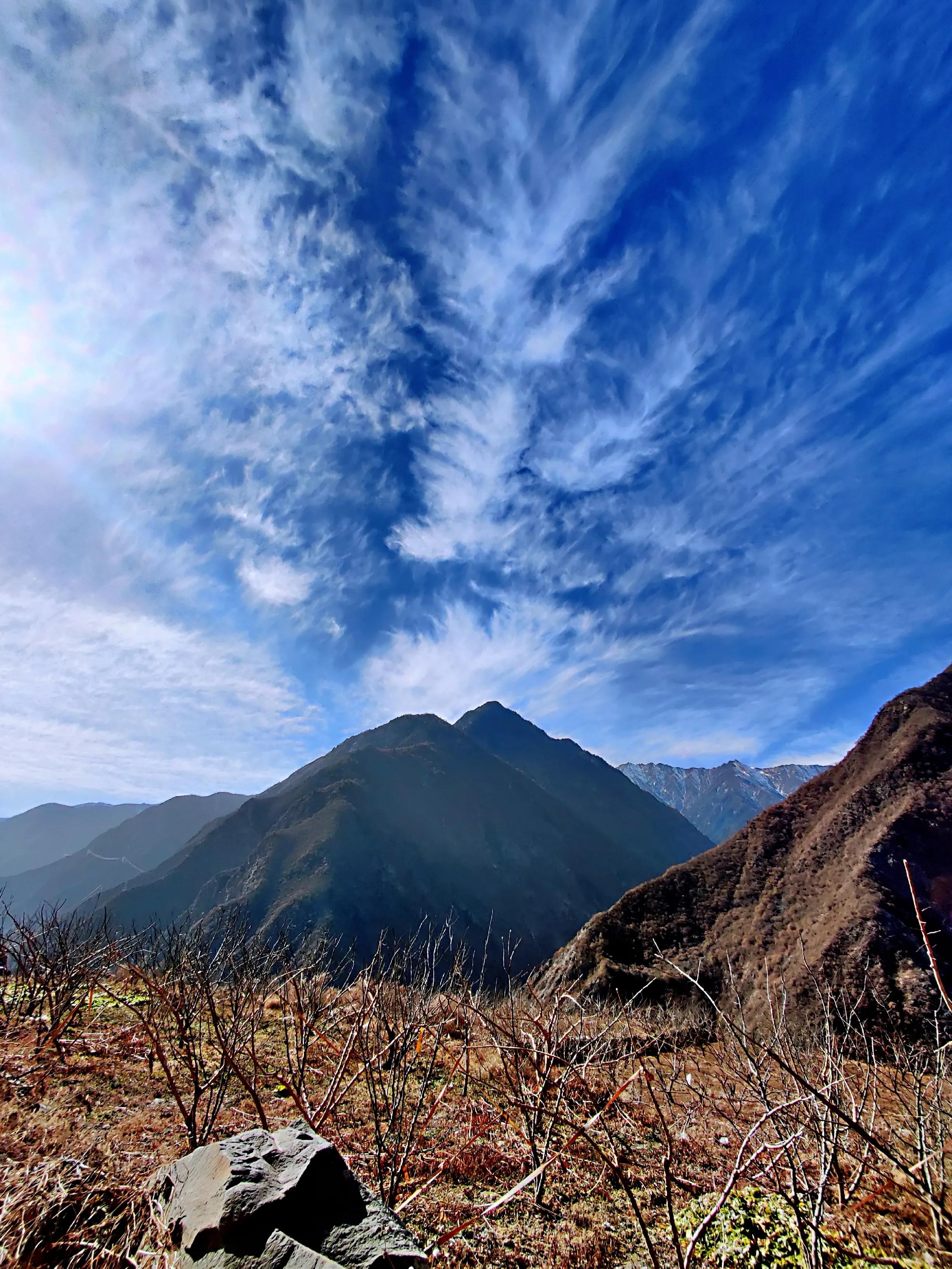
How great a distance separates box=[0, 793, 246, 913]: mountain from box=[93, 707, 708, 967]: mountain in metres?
46.8

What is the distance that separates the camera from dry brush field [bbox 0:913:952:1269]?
3428 millimetres

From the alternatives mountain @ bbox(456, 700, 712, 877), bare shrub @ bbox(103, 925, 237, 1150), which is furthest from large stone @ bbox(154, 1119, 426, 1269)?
mountain @ bbox(456, 700, 712, 877)

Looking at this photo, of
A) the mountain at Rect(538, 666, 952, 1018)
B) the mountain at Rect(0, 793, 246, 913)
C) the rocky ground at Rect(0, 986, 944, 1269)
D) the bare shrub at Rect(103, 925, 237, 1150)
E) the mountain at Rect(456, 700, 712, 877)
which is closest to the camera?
the rocky ground at Rect(0, 986, 944, 1269)

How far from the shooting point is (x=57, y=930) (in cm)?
1265

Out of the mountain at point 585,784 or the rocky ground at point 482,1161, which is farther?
the mountain at point 585,784

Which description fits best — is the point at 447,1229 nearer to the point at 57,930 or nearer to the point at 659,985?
the point at 57,930

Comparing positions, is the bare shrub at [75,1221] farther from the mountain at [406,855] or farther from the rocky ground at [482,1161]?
the mountain at [406,855]

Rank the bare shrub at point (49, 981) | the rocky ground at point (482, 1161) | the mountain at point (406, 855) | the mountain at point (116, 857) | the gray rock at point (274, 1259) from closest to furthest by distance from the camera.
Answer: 1. the gray rock at point (274, 1259)
2. the rocky ground at point (482, 1161)
3. the bare shrub at point (49, 981)
4. the mountain at point (406, 855)
5. the mountain at point (116, 857)

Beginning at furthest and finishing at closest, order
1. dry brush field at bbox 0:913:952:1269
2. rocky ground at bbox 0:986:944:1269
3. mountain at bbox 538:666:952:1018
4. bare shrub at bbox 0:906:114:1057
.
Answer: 1. mountain at bbox 538:666:952:1018
2. bare shrub at bbox 0:906:114:1057
3. rocky ground at bbox 0:986:944:1269
4. dry brush field at bbox 0:913:952:1269

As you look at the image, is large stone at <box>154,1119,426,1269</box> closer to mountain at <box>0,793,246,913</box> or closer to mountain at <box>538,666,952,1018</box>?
mountain at <box>538,666,952,1018</box>

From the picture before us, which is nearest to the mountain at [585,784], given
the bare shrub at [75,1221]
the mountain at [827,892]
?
the mountain at [827,892]

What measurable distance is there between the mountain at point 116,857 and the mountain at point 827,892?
431 ft

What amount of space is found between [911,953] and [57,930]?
123ft

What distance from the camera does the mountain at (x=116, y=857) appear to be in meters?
146
